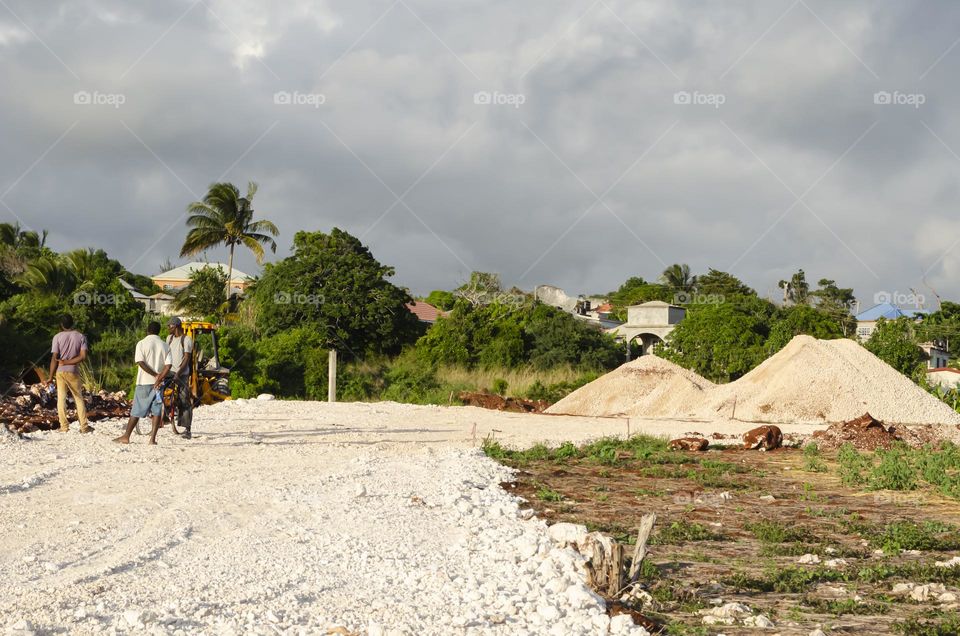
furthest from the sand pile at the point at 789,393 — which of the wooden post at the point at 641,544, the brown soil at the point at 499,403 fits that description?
the wooden post at the point at 641,544

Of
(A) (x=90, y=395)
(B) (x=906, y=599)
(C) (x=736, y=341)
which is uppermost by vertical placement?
(C) (x=736, y=341)

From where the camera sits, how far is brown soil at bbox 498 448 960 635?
5719 millimetres

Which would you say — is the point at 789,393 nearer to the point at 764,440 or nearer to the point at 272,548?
the point at 764,440

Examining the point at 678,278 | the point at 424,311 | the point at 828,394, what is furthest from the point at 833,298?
the point at 828,394

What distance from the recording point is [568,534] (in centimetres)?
670

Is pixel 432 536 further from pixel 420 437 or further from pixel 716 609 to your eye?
pixel 420 437

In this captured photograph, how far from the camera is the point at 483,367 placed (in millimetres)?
35062

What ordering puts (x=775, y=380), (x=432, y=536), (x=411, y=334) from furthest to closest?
(x=411, y=334), (x=775, y=380), (x=432, y=536)

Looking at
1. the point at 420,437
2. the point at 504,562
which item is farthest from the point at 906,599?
the point at 420,437

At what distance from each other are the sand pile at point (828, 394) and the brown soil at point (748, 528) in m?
9.98

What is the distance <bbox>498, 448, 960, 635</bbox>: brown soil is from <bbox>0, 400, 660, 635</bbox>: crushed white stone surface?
724mm

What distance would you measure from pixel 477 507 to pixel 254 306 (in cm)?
3007

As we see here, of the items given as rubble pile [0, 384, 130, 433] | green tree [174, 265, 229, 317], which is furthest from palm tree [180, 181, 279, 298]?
rubble pile [0, 384, 130, 433]

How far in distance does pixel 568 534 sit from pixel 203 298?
4127 cm
